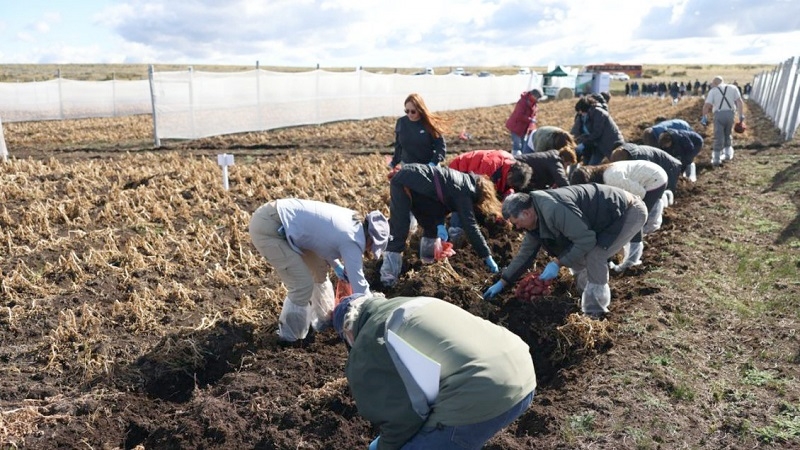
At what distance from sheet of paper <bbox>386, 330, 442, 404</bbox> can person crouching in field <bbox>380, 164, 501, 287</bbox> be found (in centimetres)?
343

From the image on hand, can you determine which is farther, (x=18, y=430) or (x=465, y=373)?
(x=18, y=430)

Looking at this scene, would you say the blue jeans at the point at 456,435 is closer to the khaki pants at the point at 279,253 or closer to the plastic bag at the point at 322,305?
the khaki pants at the point at 279,253

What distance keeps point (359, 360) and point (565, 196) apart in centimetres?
275

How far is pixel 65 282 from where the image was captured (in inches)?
251

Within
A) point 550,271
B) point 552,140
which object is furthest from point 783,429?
point 552,140

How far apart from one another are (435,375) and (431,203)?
3.79 meters

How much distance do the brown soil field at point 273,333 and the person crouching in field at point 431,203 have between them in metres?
0.29

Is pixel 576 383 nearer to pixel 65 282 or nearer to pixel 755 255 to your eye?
pixel 755 255

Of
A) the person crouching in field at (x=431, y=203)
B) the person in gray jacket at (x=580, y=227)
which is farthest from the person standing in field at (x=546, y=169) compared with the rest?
the person in gray jacket at (x=580, y=227)

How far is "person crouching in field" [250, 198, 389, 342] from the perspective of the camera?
4469mm

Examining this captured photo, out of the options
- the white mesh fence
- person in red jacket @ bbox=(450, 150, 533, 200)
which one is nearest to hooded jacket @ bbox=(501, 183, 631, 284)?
person in red jacket @ bbox=(450, 150, 533, 200)

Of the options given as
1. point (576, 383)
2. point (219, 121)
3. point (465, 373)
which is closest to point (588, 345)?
point (576, 383)

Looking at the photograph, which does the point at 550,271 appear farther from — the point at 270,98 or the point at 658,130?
the point at 270,98

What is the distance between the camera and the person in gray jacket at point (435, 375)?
102 inches
